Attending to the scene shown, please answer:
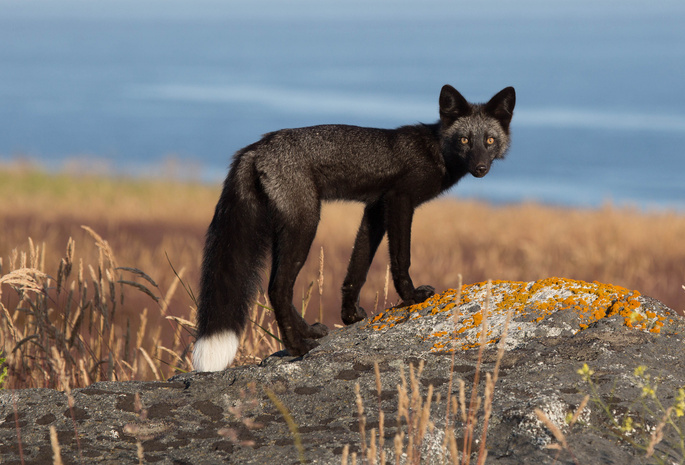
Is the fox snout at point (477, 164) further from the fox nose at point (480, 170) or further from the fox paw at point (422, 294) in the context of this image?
the fox paw at point (422, 294)

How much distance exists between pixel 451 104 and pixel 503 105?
457mm

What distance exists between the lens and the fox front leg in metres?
5.36

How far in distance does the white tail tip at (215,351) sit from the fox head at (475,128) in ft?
7.31

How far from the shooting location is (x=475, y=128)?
5992mm

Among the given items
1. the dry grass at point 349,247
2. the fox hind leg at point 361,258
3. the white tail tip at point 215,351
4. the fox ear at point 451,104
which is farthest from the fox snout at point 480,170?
the dry grass at point 349,247

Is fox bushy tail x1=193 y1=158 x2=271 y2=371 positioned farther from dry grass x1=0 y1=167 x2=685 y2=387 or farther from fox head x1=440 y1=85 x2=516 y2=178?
dry grass x1=0 y1=167 x2=685 y2=387

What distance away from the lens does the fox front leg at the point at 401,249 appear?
5359 mm

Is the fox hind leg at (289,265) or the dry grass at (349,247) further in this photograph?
the dry grass at (349,247)

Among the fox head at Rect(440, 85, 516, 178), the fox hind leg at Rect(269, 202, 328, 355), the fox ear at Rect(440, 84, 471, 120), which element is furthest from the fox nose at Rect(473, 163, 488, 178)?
the fox hind leg at Rect(269, 202, 328, 355)

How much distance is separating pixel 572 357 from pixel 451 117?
8.90 feet

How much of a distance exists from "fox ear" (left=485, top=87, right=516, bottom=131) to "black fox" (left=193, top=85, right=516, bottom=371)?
53 centimetres

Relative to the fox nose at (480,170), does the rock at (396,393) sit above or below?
below

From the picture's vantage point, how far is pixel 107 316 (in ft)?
19.9

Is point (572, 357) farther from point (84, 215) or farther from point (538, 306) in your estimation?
point (84, 215)
